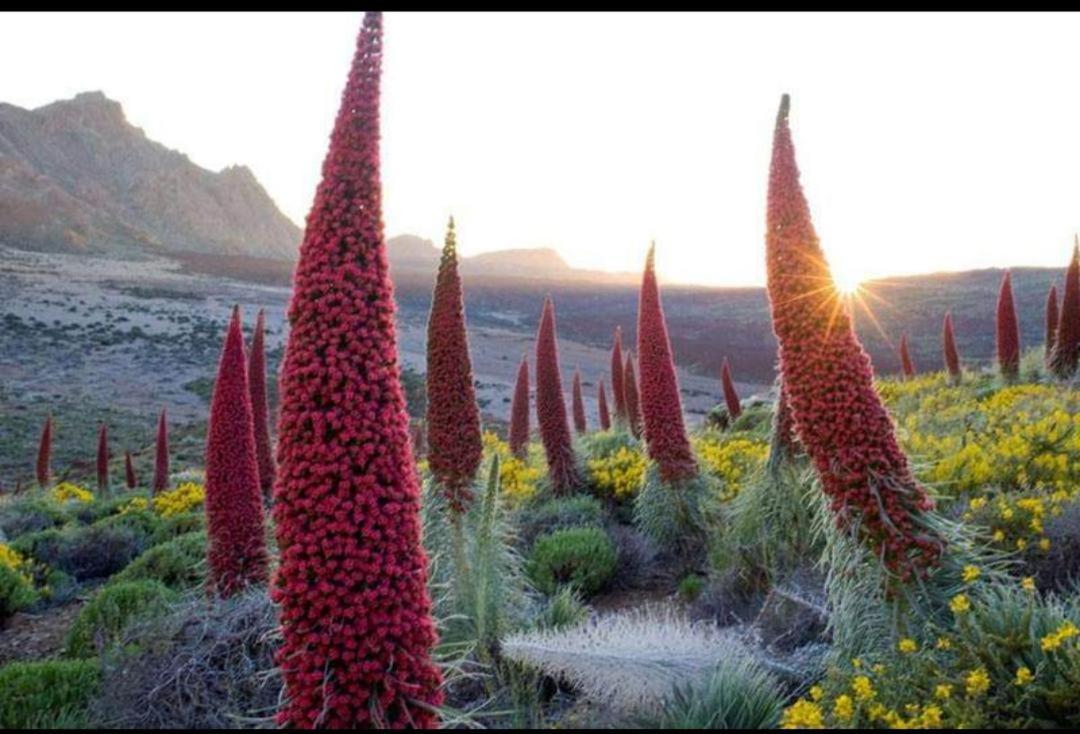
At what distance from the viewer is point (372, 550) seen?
244cm

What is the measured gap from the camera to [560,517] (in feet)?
30.7

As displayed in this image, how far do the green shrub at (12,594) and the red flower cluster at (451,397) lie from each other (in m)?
5.32

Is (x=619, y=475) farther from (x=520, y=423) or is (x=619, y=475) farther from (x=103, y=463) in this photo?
(x=103, y=463)

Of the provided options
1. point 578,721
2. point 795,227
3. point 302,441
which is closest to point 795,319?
point 795,227

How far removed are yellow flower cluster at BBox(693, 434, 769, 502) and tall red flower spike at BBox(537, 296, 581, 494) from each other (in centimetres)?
165

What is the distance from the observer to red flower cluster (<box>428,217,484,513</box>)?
4984mm

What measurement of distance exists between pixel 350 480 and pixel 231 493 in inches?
128

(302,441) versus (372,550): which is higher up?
(302,441)

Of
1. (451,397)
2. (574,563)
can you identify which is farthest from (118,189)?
(451,397)

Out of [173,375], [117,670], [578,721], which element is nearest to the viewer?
[578,721]

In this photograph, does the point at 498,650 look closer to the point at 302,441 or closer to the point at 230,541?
the point at 230,541

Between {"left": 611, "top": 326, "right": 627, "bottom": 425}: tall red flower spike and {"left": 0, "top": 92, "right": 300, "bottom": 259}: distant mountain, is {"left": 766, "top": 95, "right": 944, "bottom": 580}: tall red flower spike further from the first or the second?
{"left": 0, "top": 92, "right": 300, "bottom": 259}: distant mountain

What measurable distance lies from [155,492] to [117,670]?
1068 cm

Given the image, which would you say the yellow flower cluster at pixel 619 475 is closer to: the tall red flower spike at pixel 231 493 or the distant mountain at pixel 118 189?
the tall red flower spike at pixel 231 493
